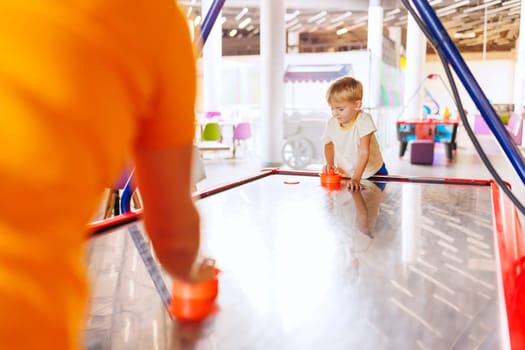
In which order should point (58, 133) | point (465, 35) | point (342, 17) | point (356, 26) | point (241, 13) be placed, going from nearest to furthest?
point (58, 133) < point (241, 13) < point (342, 17) < point (356, 26) < point (465, 35)

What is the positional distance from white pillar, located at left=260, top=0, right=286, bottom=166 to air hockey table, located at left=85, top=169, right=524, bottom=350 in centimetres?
433

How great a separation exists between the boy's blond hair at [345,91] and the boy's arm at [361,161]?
8.0 inches

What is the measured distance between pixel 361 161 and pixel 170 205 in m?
1.94

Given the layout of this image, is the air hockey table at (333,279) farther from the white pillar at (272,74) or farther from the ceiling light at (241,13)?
the ceiling light at (241,13)

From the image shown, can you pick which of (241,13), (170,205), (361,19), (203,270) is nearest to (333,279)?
(203,270)

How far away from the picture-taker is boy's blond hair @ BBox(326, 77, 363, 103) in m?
2.49

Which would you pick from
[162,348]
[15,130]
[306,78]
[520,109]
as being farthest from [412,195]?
[520,109]

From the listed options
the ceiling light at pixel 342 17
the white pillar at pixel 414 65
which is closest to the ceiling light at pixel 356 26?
the ceiling light at pixel 342 17

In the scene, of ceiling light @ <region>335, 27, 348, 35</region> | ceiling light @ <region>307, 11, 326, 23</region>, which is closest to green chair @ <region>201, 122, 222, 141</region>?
ceiling light @ <region>307, 11, 326, 23</region>

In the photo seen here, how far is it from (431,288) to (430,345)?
0.83 ft

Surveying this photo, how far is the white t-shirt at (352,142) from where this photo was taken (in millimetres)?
2514

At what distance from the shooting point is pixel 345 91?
2498mm

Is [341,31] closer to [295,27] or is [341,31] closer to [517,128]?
[295,27]

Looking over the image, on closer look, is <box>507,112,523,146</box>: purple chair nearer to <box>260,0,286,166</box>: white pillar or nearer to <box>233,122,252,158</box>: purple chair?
<box>260,0,286,166</box>: white pillar
